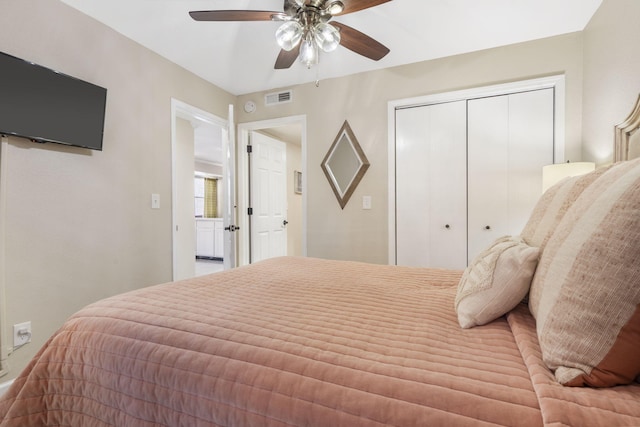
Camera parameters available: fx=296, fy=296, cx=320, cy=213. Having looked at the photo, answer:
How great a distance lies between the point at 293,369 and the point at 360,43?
1985 mm

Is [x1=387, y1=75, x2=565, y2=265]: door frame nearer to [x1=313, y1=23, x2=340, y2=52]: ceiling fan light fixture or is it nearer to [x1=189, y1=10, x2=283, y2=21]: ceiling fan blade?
[x1=313, y1=23, x2=340, y2=52]: ceiling fan light fixture

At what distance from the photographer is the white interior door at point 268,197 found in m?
3.81

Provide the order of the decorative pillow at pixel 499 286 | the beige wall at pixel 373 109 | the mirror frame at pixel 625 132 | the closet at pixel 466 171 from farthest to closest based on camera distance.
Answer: the closet at pixel 466 171, the beige wall at pixel 373 109, the mirror frame at pixel 625 132, the decorative pillow at pixel 499 286

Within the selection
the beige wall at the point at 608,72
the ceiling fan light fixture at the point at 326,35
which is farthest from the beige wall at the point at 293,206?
the beige wall at the point at 608,72

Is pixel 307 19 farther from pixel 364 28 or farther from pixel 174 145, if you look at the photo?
pixel 174 145

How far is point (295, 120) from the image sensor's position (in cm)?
337

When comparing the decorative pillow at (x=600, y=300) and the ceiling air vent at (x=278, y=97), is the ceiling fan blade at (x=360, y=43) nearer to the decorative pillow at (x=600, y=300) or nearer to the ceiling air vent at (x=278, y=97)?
the ceiling air vent at (x=278, y=97)

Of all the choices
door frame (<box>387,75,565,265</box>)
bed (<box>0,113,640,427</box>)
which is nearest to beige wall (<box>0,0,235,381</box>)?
bed (<box>0,113,640,427</box>)

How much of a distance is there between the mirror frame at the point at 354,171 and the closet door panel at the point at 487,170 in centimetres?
101

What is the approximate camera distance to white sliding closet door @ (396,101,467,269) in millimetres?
2748

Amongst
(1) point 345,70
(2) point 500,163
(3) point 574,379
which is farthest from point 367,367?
(1) point 345,70

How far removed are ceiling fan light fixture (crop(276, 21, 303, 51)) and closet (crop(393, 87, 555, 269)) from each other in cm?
148

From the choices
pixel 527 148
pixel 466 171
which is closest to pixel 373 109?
pixel 466 171

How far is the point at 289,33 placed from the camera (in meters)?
1.75
